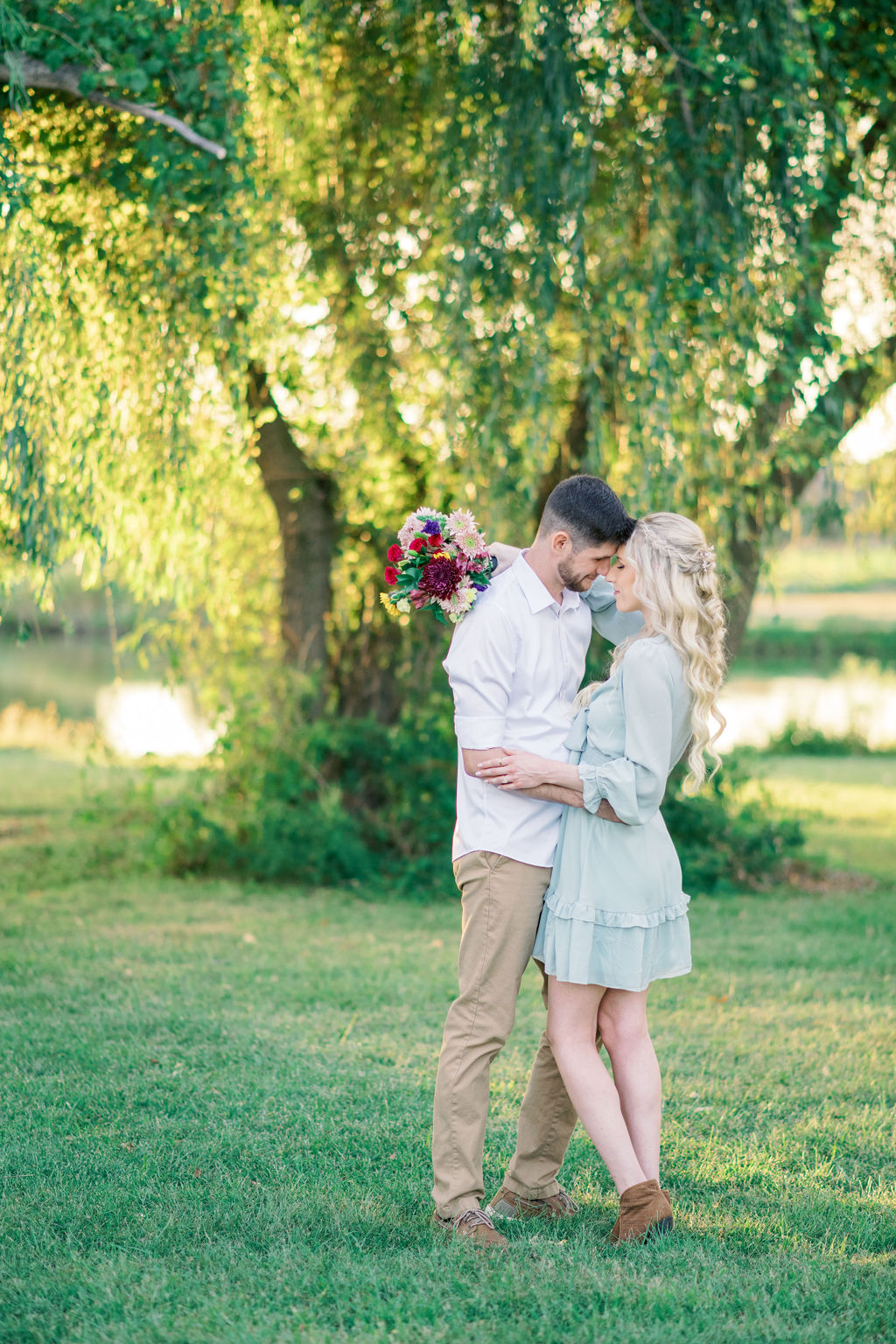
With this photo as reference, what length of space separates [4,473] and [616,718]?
3454mm

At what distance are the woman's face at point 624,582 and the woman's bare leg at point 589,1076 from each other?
101 centimetres

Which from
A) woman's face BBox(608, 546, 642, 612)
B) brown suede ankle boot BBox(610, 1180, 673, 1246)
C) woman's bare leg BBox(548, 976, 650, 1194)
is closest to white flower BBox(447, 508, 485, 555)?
woman's face BBox(608, 546, 642, 612)

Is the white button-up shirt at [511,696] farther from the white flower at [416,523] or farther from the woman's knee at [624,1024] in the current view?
the woman's knee at [624,1024]

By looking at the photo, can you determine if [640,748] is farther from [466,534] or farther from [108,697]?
[108,697]

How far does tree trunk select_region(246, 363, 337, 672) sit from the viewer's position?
8.20 m

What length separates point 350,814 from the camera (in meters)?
8.67

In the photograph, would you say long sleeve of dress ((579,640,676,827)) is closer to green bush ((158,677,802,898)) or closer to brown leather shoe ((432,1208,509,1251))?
brown leather shoe ((432,1208,509,1251))

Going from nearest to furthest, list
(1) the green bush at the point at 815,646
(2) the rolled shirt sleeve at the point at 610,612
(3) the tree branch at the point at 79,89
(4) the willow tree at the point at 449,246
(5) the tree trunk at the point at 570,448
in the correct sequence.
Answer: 1. (2) the rolled shirt sleeve at the point at 610,612
2. (3) the tree branch at the point at 79,89
3. (4) the willow tree at the point at 449,246
4. (5) the tree trunk at the point at 570,448
5. (1) the green bush at the point at 815,646

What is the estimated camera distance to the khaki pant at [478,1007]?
333 cm

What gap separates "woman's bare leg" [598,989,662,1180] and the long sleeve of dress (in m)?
0.53

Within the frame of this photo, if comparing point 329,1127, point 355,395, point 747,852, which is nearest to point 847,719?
point 747,852

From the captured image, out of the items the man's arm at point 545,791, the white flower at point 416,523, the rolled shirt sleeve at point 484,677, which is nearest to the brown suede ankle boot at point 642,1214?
the man's arm at point 545,791

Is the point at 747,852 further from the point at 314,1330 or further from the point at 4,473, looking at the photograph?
the point at 314,1330

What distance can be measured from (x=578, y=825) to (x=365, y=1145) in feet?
4.56
